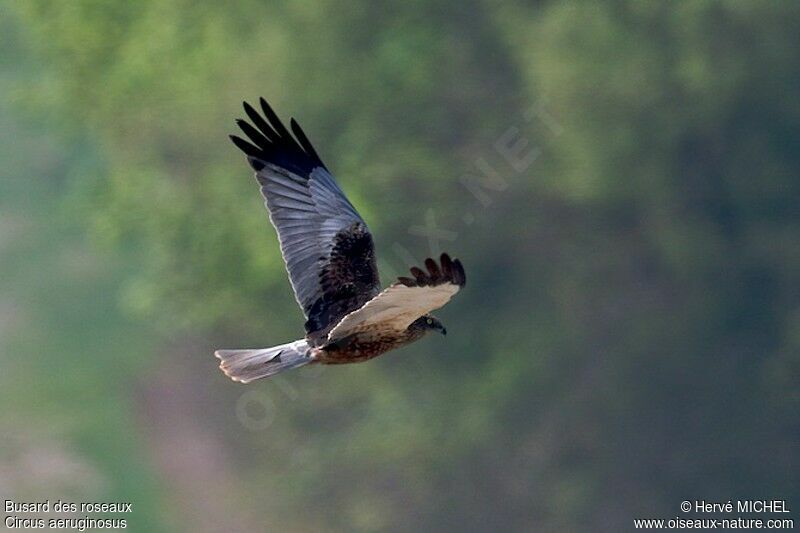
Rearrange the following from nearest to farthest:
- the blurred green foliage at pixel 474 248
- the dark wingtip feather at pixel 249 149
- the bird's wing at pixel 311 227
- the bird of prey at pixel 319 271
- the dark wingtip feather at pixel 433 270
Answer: the dark wingtip feather at pixel 433 270 → the bird of prey at pixel 319 271 → the bird's wing at pixel 311 227 → the dark wingtip feather at pixel 249 149 → the blurred green foliage at pixel 474 248

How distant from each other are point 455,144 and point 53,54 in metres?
4.32

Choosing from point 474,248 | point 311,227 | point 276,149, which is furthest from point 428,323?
point 474,248

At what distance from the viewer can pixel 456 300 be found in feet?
57.0

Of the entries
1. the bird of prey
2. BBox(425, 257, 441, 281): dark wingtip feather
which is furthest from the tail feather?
BBox(425, 257, 441, 281): dark wingtip feather

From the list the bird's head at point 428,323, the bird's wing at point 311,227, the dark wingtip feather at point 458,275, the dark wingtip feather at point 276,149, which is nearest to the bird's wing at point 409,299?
the dark wingtip feather at point 458,275

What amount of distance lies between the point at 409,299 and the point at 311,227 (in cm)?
166

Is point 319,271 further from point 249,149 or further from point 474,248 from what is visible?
point 474,248

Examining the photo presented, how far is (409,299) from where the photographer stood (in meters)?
7.84

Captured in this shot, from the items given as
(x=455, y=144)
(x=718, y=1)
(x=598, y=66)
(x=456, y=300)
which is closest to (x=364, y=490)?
(x=456, y=300)

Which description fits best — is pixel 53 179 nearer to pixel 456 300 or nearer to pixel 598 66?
pixel 456 300

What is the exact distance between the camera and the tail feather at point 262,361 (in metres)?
8.73

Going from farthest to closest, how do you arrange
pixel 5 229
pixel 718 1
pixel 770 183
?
1. pixel 5 229
2. pixel 770 183
3. pixel 718 1

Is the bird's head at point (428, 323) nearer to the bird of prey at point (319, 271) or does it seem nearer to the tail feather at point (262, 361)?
the bird of prey at point (319, 271)

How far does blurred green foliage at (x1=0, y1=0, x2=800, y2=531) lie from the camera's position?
17.1m
